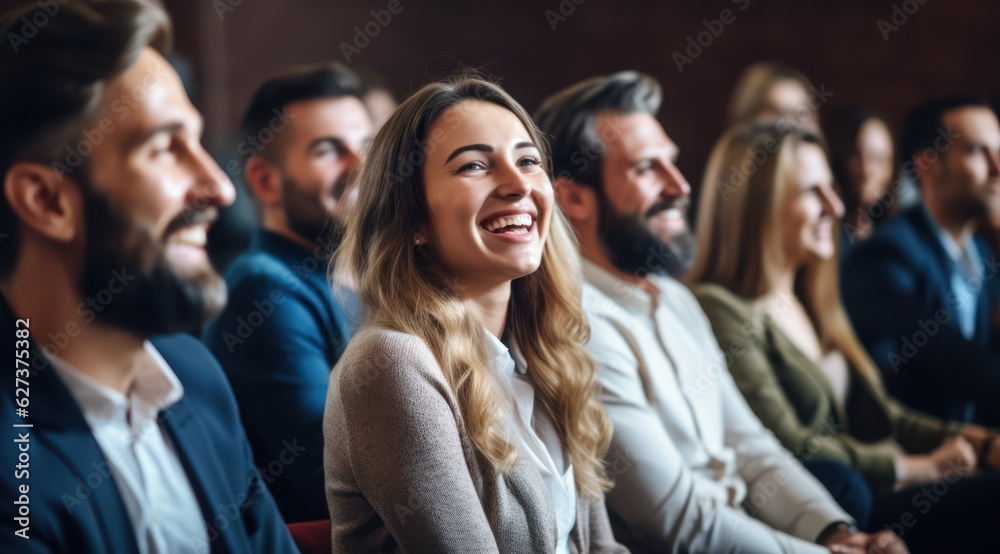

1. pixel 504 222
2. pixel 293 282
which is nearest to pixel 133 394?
pixel 293 282

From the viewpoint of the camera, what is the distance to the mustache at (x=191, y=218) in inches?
76.4

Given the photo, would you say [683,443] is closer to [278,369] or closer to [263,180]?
[278,369]

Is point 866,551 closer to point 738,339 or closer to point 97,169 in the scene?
point 738,339

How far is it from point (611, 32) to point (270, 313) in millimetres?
1533

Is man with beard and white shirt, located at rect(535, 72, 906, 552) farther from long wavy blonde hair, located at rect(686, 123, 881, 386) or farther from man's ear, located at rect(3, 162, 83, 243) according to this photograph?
man's ear, located at rect(3, 162, 83, 243)

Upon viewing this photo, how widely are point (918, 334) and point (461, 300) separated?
2.22m

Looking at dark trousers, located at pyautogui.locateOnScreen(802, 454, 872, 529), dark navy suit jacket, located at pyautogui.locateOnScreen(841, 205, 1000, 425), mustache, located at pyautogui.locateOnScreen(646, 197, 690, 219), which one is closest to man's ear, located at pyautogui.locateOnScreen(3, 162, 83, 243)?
mustache, located at pyautogui.locateOnScreen(646, 197, 690, 219)

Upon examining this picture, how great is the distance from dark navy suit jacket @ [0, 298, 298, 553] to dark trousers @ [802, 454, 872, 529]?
6.17ft

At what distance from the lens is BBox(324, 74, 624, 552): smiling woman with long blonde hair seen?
5.35 feet

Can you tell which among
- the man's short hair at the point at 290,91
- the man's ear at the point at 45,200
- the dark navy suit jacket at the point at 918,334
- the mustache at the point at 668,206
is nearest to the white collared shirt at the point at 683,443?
the mustache at the point at 668,206

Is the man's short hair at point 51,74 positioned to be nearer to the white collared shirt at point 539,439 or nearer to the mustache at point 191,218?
the mustache at point 191,218

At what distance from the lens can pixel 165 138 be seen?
1.94m

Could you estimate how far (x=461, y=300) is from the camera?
1877 millimetres

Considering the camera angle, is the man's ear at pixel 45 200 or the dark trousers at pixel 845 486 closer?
the man's ear at pixel 45 200
